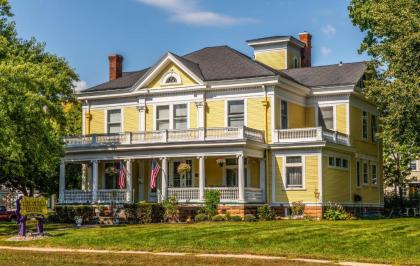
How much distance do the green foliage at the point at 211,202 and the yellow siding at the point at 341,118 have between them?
10.7 metres

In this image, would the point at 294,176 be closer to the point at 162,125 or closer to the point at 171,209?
the point at 171,209

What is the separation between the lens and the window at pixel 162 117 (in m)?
45.6

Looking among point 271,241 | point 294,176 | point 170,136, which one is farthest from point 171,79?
point 271,241

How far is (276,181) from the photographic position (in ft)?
140

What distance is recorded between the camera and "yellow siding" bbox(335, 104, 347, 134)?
4572 centimetres

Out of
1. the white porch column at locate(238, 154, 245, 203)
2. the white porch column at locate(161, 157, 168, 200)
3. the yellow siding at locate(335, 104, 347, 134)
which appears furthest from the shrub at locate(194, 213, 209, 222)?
the yellow siding at locate(335, 104, 347, 134)

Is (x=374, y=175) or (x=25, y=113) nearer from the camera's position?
(x=25, y=113)

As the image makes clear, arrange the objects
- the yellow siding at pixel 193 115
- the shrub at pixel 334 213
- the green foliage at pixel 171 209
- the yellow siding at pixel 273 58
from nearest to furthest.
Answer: the green foliage at pixel 171 209
the shrub at pixel 334 213
the yellow siding at pixel 193 115
the yellow siding at pixel 273 58

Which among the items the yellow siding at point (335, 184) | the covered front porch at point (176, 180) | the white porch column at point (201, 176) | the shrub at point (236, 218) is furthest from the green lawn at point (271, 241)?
the yellow siding at point (335, 184)

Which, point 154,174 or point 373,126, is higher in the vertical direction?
point 373,126

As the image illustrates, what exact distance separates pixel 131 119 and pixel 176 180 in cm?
498

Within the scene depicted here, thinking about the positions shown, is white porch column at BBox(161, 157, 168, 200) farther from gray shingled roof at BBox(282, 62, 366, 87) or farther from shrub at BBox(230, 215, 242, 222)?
gray shingled roof at BBox(282, 62, 366, 87)

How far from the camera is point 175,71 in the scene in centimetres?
4497

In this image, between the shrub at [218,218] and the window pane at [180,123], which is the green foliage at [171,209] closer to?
the shrub at [218,218]
